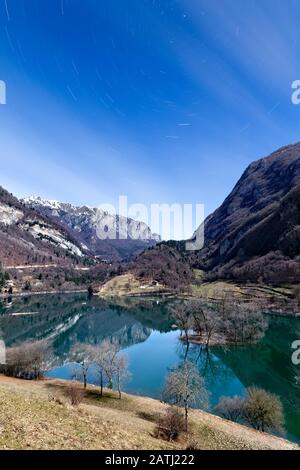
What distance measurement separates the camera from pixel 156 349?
109688mm

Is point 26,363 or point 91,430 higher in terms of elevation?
point 91,430

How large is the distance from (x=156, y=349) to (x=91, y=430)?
289 feet

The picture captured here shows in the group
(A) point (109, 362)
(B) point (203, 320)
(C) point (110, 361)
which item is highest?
(C) point (110, 361)

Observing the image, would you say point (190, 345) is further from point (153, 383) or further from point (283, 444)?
point (283, 444)

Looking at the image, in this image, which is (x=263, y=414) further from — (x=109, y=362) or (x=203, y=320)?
(x=203, y=320)

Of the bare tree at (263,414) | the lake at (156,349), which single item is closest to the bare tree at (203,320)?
the lake at (156,349)

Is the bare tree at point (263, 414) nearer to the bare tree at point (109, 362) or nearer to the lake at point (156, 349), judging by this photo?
the lake at point (156, 349)

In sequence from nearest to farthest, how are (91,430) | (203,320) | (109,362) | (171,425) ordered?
(91,430), (171,425), (109,362), (203,320)

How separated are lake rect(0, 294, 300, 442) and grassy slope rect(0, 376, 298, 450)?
1373cm

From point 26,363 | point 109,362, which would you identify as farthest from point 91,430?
point 26,363

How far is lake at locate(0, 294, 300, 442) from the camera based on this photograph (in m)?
71.5

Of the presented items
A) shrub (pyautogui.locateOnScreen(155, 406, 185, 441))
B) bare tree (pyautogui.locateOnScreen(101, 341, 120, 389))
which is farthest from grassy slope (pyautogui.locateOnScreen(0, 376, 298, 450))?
bare tree (pyautogui.locateOnScreen(101, 341, 120, 389))

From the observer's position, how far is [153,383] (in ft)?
238

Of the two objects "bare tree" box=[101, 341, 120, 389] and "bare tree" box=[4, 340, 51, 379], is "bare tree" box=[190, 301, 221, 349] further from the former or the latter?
"bare tree" box=[4, 340, 51, 379]
